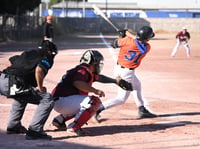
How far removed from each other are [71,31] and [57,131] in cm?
6381

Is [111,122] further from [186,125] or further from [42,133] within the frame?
[42,133]

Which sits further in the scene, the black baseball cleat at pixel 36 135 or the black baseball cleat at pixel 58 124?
the black baseball cleat at pixel 58 124

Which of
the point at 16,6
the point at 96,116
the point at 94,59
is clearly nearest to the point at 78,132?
the point at 94,59

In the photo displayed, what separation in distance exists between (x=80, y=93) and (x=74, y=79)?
41 centimetres

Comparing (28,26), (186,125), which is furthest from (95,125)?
(28,26)

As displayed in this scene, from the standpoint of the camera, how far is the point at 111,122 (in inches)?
373

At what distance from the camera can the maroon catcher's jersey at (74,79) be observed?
800 cm

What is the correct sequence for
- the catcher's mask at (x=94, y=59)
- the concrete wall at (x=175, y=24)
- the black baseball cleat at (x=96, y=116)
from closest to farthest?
1. the catcher's mask at (x=94, y=59)
2. the black baseball cleat at (x=96, y=116)
3. the concrete wall at (x=175, y=24)

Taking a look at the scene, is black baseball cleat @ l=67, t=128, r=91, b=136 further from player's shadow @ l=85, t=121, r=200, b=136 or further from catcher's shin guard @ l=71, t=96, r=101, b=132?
player's shadow @ l=85, t=121, r=200, b=136

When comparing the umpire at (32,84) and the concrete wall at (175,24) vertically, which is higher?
the umpire at (32,84)

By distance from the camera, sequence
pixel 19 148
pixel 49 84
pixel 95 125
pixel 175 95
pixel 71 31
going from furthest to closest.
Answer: pixel 71 31, pixel 49 84, pixel 175 95, pixel 95 125, pixel 19 148

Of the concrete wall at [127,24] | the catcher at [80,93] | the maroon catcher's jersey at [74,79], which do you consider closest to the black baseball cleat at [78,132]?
the catcher at [80,93]

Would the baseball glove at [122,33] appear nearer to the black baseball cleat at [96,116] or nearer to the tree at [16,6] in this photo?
the black baseball cleat at [96,116]

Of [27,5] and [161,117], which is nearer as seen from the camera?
[161,117]
